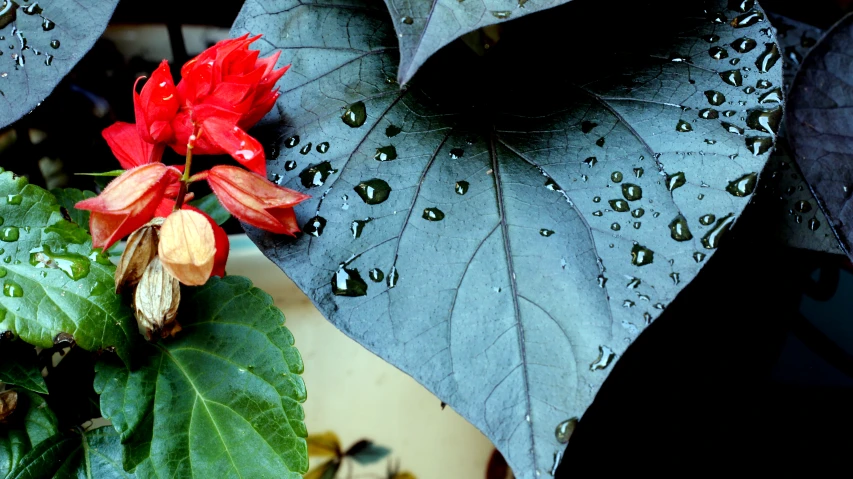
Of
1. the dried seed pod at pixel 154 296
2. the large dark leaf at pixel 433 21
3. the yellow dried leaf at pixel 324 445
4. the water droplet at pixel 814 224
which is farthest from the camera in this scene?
the yellow dried leaf at pixel 324 445

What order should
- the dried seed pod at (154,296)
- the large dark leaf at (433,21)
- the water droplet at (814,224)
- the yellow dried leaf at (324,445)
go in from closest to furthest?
the large dark leaf at (433,21) < the dried seed pod at (154,296) < the water droplet at (814,224) < the yellow dried leaf at (324,445)

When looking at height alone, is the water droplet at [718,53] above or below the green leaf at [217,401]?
above

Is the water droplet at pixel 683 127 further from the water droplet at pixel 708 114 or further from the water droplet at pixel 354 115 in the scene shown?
the water droplet at pixel 354 115

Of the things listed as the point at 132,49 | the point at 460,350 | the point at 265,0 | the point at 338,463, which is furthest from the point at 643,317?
the point at 132,49

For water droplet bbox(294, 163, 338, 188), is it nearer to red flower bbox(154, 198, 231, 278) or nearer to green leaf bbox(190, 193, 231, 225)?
red flower bbox(154, 198, 231, 278)

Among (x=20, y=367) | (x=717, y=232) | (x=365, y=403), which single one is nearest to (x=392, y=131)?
(x=717, y=232)

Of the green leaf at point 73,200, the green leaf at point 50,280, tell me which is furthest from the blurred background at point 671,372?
the green leaf at point 50,280

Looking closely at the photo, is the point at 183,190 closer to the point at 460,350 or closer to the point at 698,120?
the point at 460,350
